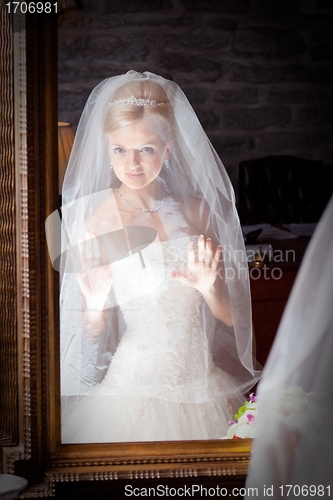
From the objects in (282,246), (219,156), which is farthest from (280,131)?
(282,246)

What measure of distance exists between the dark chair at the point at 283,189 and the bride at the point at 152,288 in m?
0.04

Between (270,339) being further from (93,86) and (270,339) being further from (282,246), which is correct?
(93,86)

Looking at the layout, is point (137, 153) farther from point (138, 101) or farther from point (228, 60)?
point (228, 60)

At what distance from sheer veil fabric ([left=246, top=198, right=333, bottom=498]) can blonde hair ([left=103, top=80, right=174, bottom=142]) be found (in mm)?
391

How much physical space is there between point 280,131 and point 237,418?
633mm

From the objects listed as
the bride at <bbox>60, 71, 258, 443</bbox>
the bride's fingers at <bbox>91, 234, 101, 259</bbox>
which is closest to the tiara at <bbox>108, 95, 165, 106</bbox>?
the bride at <bbox>60, 71, 258, 443</bbox>

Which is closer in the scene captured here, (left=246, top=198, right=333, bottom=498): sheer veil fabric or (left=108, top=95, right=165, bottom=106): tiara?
(left=246, top=198, right=333, bottom=498): sheer veil fabric

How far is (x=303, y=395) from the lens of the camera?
4.30 feet

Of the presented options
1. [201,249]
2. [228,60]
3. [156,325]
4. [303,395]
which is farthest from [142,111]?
[303,395]

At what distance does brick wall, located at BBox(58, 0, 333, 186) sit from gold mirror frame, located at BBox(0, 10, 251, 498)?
0.07 metres

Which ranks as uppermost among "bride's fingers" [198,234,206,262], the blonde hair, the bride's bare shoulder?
the blonde hair

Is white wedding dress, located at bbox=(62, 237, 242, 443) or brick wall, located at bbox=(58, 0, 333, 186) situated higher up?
→ brick wall, located at bbox=(58, 0, 333, 186)

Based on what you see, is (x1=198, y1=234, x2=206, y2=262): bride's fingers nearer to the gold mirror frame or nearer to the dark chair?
the dark chair

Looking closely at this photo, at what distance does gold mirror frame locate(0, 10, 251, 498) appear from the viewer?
1320 millimetres
